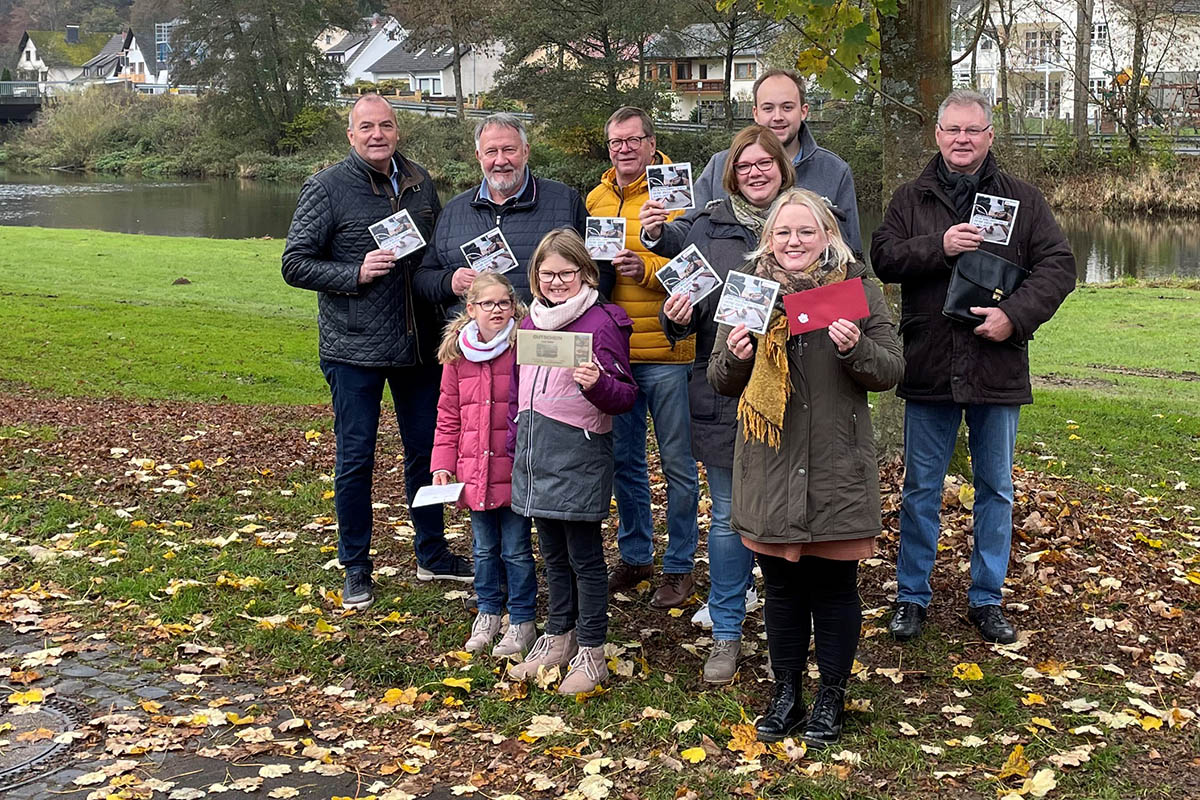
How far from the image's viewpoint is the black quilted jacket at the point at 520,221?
19.6 feet

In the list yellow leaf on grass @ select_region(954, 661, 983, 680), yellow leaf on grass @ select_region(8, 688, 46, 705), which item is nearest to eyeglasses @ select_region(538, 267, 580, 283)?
yellow leaf on grass @ select_region(954, 661, 983, 680)

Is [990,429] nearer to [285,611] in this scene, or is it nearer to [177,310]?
[285,611]

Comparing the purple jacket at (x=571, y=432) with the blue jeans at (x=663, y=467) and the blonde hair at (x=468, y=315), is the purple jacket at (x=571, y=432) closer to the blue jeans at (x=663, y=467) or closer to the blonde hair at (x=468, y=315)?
the blonde hair at (x=468, y=315)

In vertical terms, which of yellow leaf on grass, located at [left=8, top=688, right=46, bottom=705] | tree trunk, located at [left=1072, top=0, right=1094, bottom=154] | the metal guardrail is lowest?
yellow leaf on grass, located at [left=8, top=688, right=46, bottom=705]

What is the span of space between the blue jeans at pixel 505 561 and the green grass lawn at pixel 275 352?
5.05 m

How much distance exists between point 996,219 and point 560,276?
191cm

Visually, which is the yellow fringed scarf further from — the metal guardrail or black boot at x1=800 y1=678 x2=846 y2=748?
the metal guardrail

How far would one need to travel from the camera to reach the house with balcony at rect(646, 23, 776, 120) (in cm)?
4806

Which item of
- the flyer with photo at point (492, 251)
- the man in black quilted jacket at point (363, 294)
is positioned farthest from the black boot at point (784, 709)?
the man in black quilted jacket at point (363, 294)

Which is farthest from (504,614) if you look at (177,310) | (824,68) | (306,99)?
(306,99)

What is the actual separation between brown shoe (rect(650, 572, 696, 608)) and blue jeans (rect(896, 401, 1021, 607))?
1.07 meters

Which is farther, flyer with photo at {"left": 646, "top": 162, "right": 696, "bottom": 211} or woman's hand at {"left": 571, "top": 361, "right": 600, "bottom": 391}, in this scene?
flyer with photo at {"left": 646, "top": 162, "right": 696, "bottom": 211}

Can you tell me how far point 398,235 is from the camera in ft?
20.0

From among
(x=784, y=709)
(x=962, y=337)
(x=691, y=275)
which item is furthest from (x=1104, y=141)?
(x=784, y=709)
